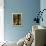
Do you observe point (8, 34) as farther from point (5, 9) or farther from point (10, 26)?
point (5, 9)

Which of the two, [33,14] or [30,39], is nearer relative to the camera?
[30,39]

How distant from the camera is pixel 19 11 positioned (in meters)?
5.18

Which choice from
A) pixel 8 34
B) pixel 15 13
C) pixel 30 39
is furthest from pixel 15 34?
pixel 30 39

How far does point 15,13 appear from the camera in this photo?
5.19 m

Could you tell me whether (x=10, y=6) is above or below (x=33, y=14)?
above

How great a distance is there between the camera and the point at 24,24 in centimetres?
518

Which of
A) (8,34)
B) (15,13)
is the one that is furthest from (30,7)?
(8,34)

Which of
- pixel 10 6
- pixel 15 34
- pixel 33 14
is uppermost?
pixel 10 6

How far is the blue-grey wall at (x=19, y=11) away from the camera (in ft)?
16.9

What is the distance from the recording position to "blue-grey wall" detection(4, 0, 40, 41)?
16.9ft

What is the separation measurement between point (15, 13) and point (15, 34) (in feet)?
2.73

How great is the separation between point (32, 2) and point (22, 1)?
394 mm

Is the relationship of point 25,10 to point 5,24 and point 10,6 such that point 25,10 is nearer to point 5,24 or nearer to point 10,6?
point 10,6

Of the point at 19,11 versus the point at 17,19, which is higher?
the point at 19,11
